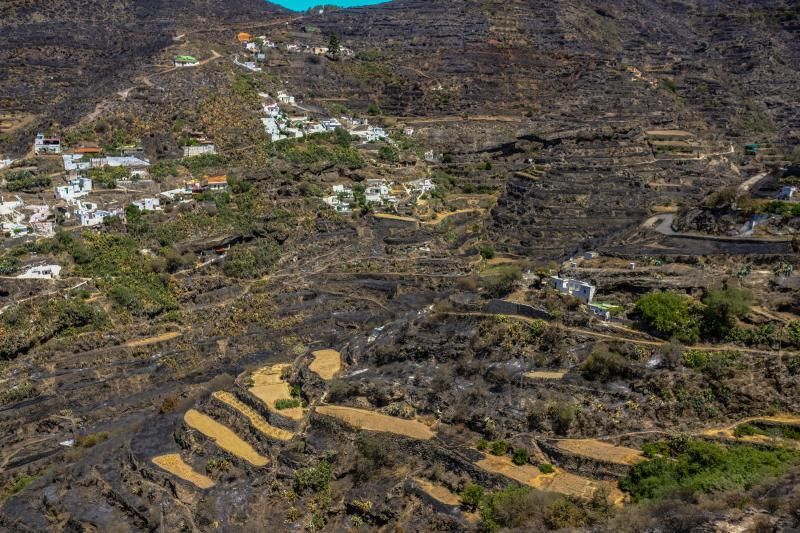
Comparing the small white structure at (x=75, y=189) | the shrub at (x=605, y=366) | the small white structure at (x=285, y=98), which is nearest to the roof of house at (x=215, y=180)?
the small white structure at (x=75, y=189)

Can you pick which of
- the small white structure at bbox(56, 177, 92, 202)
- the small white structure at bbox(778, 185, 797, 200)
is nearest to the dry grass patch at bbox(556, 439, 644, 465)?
the small white structure at bbox(778, 185, 797, 200)

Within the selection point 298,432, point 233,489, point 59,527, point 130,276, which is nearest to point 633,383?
point 298,432

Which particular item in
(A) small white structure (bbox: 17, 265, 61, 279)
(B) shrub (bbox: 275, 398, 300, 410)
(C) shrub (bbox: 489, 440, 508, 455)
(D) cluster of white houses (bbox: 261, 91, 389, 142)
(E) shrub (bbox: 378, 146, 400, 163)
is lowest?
(B) shrub (bbox: 275, 398, 300, 410)

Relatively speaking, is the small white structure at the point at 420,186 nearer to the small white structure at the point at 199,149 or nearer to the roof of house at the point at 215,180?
the roof of house at the point at 215,180

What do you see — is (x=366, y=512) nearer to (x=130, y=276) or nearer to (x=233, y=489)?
(x=233, y=489)

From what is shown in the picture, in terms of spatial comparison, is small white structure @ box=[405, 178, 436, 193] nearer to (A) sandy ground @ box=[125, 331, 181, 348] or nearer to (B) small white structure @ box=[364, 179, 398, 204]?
(B) small white structure @ box=[364, 179, 398, 204]

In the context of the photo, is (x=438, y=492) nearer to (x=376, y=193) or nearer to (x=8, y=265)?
(x=8, y=265)

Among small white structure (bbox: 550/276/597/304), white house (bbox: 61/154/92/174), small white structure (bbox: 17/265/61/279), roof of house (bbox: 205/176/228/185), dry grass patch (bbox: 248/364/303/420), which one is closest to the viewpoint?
dry grass patch (bbox: 248/364/303/420)
